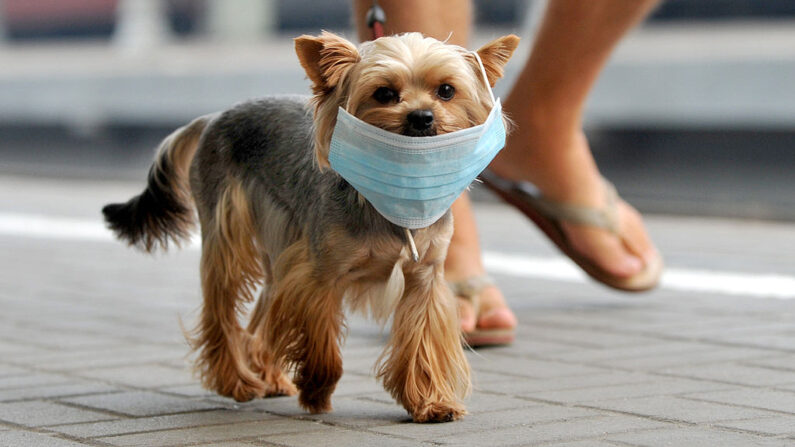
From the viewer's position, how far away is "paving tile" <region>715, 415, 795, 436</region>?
10.1 feet

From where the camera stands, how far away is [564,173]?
532 centimetres

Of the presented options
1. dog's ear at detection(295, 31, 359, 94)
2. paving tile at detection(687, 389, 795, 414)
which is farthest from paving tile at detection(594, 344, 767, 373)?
dog's ear at detection(295, 31, 359, 94)

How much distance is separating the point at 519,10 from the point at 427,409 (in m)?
13.8

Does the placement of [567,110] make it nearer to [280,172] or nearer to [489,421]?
[280,172]

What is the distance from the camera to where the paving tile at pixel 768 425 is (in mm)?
3068

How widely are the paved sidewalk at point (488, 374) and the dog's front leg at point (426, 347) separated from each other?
9 cm

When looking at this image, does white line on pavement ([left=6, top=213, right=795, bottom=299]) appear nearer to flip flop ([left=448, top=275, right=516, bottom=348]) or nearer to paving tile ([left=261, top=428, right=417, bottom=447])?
flip flop ([left=448, top=275, right=516, bottom=348])

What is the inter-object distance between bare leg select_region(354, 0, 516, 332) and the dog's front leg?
991 millimetres

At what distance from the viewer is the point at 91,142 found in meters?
18.6

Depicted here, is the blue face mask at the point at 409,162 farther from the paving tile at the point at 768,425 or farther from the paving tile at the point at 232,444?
the paving tile at the point at 768,425

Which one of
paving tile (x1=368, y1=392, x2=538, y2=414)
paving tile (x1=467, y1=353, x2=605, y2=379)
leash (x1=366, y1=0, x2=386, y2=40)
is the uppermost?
leash (x1=366, y1=0, x2=386, y2=40)

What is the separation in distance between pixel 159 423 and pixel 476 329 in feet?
4.83

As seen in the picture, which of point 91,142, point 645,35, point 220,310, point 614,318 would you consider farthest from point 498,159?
point 91,142

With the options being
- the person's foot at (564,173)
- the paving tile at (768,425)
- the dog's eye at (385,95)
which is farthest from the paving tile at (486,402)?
the person's foot at (564,173)
